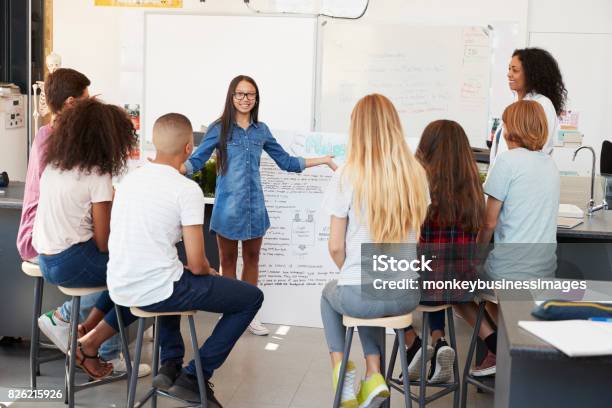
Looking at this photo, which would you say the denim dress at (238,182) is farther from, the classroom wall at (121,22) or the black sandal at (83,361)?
the classroom wall at (121,22)

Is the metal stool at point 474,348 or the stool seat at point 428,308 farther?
the metal stool at point 474,348

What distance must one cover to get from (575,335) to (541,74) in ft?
8.87

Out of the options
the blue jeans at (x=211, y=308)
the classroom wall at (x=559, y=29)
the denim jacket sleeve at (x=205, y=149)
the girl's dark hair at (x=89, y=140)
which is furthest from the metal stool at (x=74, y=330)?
the classroom wall at (x=559, y=29)

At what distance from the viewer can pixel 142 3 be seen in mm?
7301

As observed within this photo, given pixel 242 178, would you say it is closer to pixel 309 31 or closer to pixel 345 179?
pixel 345 179

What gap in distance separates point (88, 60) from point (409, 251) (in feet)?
17.0

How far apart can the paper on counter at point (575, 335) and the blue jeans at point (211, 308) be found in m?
1.46

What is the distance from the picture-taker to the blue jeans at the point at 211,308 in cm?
309

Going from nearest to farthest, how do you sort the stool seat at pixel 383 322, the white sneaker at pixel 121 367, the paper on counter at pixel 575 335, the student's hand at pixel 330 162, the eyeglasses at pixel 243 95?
the paper on counter at pixel 575 335, the stool seat at pixel 383 322, the white sneaker at pixel 121 367, the eyeglasses at pixel 243 95, the student's hand at pixel 330 162

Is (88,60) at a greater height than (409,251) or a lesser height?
greater

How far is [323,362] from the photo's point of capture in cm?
425

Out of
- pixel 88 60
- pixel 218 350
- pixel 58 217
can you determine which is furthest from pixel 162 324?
pixel 88 60

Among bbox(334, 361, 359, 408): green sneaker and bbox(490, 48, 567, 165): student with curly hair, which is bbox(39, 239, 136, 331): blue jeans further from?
bbox(490, 48, 567, 165): student with curly hair

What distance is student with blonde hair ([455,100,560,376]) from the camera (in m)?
3.33
